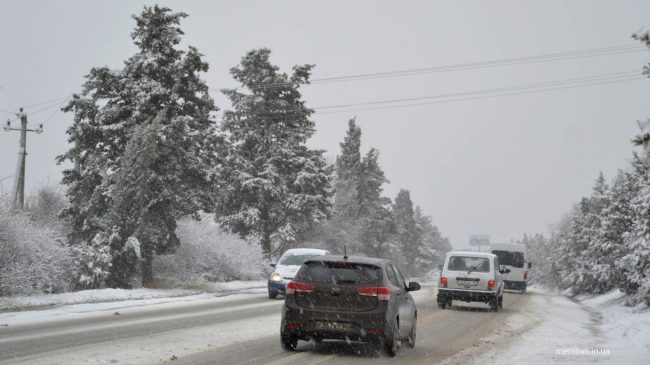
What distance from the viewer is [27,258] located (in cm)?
2375

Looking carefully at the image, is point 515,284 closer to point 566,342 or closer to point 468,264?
point 468,264

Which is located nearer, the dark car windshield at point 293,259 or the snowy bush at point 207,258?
the dark car windshield at point 293,259

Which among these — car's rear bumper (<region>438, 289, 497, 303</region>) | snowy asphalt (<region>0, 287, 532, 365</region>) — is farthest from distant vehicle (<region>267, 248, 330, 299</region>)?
snowy asphalt (<region>0, 287, 532, 365</region>)

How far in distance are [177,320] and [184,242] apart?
19.8 meters

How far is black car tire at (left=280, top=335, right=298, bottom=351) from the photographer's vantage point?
39.9 ft

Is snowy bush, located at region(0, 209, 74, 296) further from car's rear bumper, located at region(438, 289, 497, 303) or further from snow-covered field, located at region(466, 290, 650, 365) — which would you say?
snow-covered field, located at region(466, 290, 650, 365)

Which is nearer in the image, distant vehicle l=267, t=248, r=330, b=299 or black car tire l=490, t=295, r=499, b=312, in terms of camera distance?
black car tire l=490, t=295, r=499, b=312

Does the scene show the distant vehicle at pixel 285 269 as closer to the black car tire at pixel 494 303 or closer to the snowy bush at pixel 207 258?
the black car tire at pixel 494 303

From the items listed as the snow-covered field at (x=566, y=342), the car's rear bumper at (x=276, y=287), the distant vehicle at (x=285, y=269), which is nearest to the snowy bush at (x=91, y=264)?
the car's rear bumper at (x=276, y=287)

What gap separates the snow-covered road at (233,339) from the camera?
11289 mm

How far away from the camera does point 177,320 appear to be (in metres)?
17.7

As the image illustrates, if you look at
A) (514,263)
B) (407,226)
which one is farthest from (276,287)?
(407,226)

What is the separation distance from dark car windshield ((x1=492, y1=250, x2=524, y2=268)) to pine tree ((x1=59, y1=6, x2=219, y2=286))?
21707 mm

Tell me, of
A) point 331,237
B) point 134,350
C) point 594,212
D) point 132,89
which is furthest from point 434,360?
point 331,237
